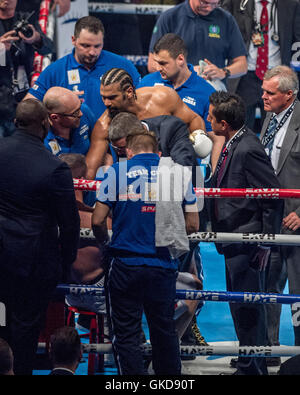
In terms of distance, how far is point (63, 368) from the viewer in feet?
12.4

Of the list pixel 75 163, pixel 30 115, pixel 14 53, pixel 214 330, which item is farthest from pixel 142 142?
pixel 14 53

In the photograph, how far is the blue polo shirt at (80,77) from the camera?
20.1ft

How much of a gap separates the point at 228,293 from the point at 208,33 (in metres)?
3.57

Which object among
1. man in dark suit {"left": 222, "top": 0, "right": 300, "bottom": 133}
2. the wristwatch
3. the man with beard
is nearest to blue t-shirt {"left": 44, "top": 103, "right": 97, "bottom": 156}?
the man with beard

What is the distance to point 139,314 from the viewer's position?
409cm

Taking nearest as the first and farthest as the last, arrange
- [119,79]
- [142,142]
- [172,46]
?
[142,142] < [119,79] < [172,46]

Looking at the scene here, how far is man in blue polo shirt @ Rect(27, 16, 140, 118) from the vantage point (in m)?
6.07

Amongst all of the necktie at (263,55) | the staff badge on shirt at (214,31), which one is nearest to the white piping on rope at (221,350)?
the staff badge on shirt at (214,31)

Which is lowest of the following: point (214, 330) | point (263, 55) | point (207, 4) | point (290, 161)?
point (214, 330)

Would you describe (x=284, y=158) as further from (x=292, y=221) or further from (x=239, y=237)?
(x=239, y=237)

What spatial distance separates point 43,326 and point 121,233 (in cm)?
88

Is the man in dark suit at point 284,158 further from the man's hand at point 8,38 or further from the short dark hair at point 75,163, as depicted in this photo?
the man's hand at point 8,38
